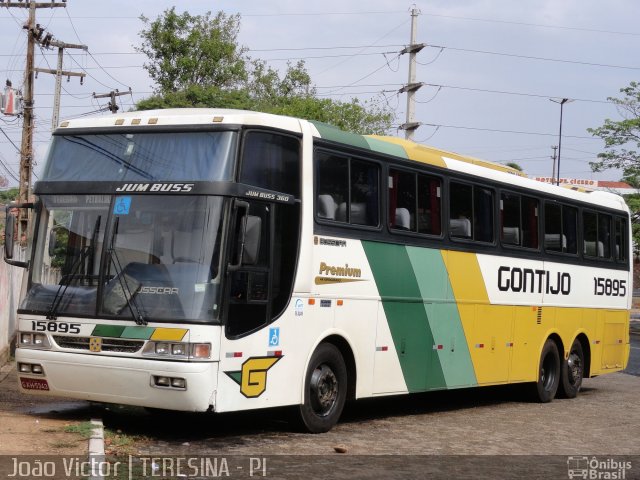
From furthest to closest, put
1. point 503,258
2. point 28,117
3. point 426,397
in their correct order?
1. point 28,117
2. point 426,397
3. point 503,258

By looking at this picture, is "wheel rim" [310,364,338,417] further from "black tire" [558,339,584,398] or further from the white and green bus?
"black tire" [558,339,584,398]

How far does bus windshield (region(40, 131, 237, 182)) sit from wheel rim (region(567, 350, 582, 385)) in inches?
383

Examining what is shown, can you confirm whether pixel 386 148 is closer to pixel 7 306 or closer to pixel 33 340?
pixel 33 340

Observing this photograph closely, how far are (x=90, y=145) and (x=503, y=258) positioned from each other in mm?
7058

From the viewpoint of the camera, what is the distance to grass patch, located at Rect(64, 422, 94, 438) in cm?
995

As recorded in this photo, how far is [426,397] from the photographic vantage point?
17.2 m

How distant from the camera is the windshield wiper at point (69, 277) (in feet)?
34.5

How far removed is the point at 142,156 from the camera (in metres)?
10.8

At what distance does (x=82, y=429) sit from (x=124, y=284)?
1.45m

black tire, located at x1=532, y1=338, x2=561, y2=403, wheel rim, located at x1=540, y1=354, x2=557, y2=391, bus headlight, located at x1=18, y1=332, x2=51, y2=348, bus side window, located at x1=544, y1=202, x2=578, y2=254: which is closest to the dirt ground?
bus headlight, located at x1=18, y1=332, x2=51, y2=348

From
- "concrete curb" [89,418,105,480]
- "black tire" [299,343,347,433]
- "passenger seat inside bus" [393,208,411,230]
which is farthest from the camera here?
"passenger seat inside bus" [393,208,411,230]

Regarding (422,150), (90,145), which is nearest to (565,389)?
(422,150)

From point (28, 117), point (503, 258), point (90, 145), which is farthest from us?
point (28, 117)

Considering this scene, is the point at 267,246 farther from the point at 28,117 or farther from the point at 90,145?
the point at 28,117
